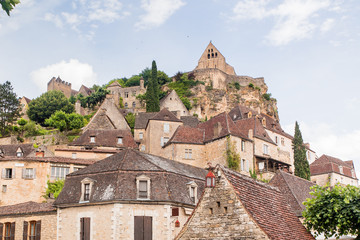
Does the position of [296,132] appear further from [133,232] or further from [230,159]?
[133,232]

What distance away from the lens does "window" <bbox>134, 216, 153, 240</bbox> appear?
1352 inches

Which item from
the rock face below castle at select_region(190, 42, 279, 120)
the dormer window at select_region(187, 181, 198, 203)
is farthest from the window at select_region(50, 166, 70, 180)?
the rock face below castle at select_region(190, 42, 279, 120)

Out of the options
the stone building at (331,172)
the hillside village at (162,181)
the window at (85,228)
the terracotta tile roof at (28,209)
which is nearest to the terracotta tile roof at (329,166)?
the stone building at (331,172)

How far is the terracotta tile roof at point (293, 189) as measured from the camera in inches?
1247

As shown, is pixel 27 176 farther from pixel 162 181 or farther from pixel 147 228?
pixel 147 228

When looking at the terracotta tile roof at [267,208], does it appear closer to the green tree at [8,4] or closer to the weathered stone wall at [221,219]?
the weathered stone wall at [221,219]

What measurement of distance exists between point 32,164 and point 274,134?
39.1 metres

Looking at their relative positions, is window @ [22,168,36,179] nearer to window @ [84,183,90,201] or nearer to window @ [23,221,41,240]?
window @ [23,221,41,240]

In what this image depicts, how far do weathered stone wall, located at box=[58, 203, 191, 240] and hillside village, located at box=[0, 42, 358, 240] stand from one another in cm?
7

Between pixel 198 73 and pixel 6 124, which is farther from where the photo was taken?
pixel 198 73

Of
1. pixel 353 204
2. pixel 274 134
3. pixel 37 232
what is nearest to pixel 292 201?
pixel 353 204

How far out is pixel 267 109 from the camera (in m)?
109

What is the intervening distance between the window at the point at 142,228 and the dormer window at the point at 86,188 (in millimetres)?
4396

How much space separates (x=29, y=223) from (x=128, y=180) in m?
10.0
